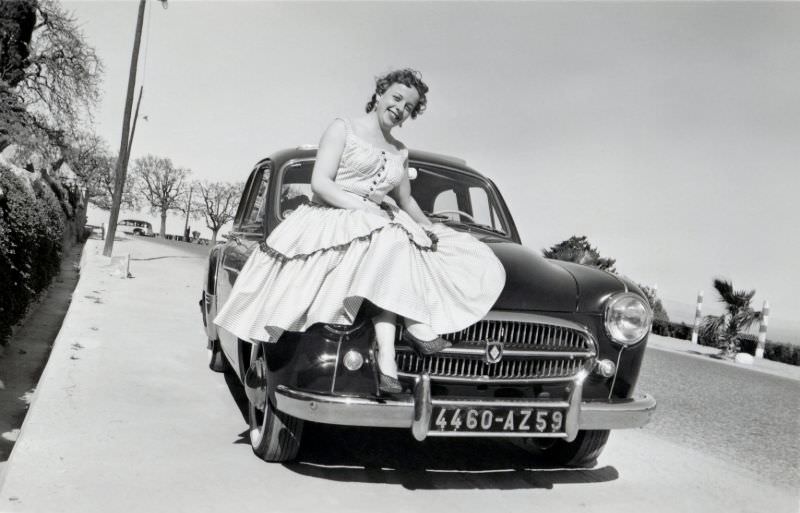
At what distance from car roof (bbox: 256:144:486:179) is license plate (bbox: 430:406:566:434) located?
204 centimetres

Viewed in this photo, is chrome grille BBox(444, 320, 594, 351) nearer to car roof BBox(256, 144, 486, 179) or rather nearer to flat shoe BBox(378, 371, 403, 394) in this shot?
flat shoe BBox(378, 371, 403, 394)

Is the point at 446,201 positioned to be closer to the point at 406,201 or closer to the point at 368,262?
the point at 406,201

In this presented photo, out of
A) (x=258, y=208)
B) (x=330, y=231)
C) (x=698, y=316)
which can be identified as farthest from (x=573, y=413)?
(x=698, y=316)

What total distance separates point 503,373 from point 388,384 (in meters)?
0.62

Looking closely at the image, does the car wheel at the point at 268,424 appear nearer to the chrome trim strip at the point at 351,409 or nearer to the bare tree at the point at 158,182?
the chrome trim strip at the point at 351,409

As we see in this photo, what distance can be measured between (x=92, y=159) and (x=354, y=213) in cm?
5465

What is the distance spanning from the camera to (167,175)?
2997 inches

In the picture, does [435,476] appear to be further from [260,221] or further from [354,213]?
[260,221]

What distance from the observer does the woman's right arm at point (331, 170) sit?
3.45 metres

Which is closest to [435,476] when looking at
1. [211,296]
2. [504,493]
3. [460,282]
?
[504,493]

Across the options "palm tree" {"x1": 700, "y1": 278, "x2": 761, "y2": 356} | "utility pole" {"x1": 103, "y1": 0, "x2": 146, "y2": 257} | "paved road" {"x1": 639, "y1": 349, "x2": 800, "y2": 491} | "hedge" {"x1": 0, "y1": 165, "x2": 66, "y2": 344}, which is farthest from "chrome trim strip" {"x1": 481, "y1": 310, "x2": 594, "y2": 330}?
"utility pole" {"x1": 103, "y1": 0, "x2": 146, "y2": 257}

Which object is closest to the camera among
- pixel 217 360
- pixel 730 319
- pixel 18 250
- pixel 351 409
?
pixel 351 409

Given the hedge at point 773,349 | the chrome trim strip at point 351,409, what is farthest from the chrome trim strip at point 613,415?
the hedge at point 773,349

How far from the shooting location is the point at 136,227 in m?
72.9
